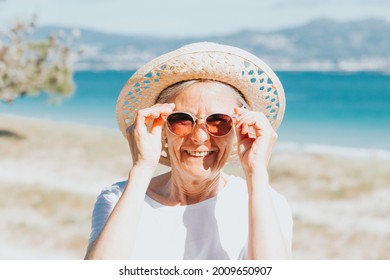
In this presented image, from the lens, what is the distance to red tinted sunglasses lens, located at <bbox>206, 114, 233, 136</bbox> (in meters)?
2.26

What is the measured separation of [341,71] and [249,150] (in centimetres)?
10076

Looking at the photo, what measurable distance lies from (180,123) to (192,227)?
430mm

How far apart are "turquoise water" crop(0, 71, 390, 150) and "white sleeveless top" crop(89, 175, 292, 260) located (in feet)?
104

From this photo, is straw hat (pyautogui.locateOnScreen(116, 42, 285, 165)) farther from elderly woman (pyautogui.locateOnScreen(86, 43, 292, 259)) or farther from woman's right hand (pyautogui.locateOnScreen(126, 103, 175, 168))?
woman's right hand (pyautogui.locateOnScreen(126, 103, 175, 168))

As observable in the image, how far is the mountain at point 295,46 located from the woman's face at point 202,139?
94.0 meters

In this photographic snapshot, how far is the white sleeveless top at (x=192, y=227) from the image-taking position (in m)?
2.30

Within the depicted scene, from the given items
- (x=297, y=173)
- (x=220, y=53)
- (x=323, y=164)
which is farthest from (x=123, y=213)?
(x=323, y=164)

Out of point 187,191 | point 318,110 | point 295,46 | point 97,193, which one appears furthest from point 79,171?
point 295,46

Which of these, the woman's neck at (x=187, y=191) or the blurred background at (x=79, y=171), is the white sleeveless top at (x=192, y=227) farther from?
the blurred background at (x=79, y=171)

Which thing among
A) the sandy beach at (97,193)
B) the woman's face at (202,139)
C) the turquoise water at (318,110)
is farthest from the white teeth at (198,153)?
the turquoise water at (318,110)

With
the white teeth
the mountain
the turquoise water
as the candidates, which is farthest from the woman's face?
the mountain

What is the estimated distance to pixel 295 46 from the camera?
11412 centimetres

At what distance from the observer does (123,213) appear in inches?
84.0
